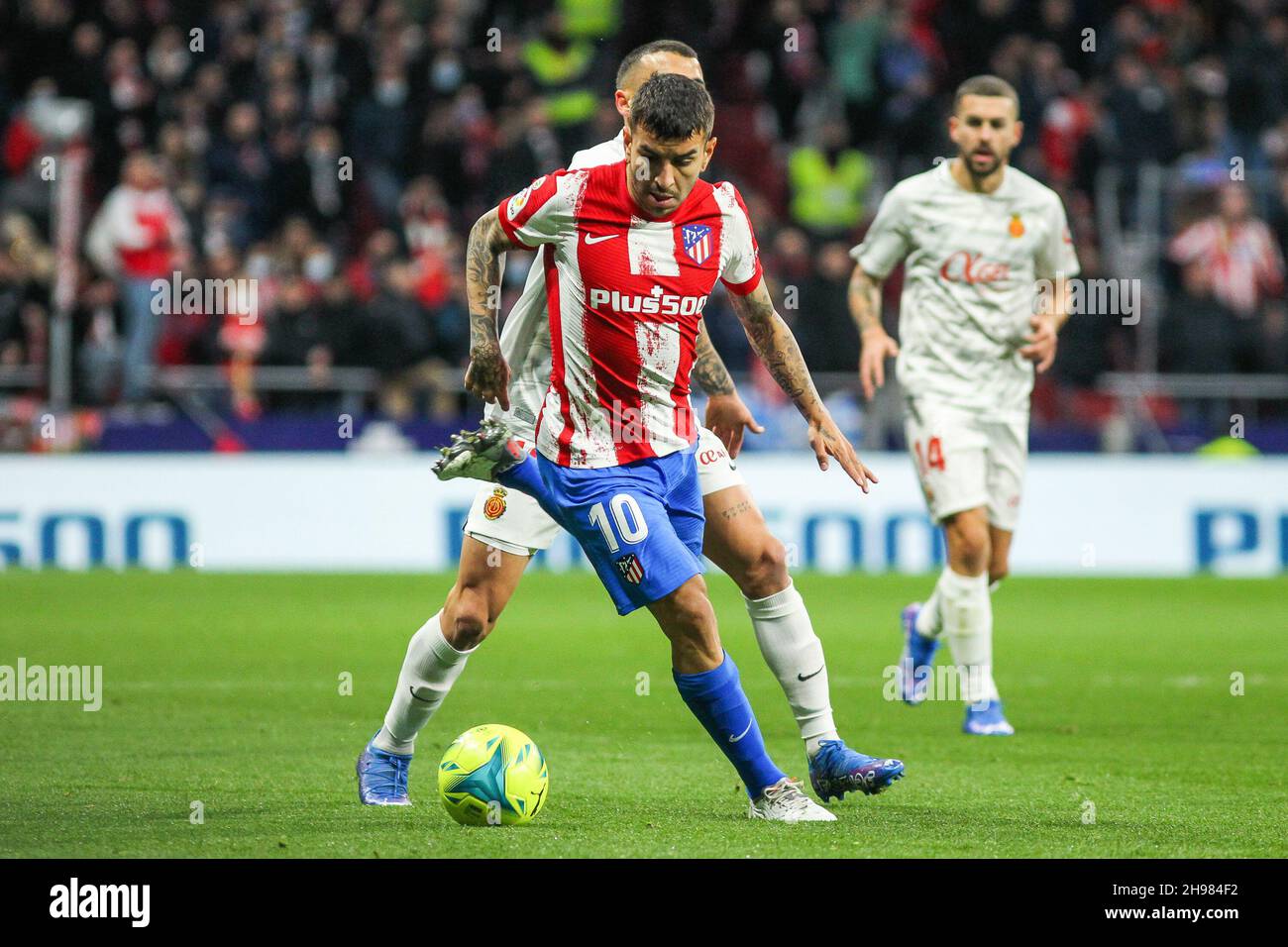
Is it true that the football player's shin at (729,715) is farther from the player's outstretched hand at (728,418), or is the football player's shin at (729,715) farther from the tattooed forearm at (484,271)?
the tattooed forearm at (484,271)

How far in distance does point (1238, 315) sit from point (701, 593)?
42.3 ft

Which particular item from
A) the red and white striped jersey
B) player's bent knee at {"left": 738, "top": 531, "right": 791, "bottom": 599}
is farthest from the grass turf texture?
the red and white striped jersey

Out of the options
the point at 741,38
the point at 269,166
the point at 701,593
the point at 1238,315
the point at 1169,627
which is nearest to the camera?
the point at 701,593

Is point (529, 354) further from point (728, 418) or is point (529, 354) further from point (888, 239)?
point (888, 239)

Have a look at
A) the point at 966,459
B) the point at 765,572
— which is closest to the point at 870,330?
the point at 966,459

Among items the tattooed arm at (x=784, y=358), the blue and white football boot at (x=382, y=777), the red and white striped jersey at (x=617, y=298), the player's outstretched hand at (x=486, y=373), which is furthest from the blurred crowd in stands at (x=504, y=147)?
the player's outstretched hand at (x=486, y=373)

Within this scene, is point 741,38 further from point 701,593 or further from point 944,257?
point 701,593

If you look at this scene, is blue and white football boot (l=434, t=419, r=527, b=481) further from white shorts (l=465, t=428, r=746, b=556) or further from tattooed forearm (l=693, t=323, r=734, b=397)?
tattooed forearm (l=693, t=323, r=734, b=397)

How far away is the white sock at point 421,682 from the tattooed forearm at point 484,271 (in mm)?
998

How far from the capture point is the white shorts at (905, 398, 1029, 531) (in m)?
8.66

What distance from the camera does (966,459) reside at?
8.73 metres

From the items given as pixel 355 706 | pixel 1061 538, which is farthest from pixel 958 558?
pixel 1061 538

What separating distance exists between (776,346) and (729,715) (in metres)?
1.18

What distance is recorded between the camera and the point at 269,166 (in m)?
18.8
